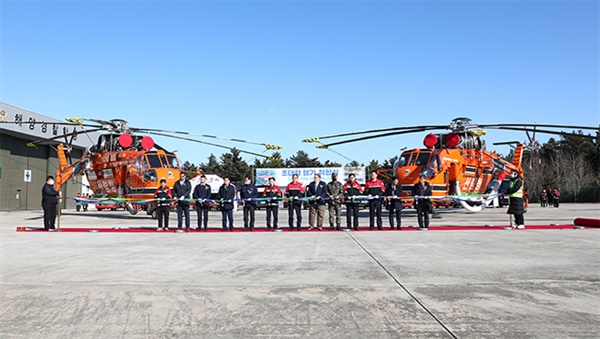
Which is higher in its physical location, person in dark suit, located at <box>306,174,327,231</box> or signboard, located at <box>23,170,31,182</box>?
signboard, located at <box>23,170,31,182</box>

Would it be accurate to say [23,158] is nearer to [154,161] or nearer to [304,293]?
[154,161]

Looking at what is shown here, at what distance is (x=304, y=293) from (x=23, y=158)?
43307 mm

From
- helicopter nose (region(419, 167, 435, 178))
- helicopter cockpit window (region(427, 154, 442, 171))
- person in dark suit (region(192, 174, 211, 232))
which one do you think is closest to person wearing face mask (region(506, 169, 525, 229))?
helicopter nose (region(419, 167, 435, 178))

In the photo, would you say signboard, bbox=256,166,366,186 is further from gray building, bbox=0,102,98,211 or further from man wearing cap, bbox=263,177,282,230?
man wearing cap, bbox=263,177,282,230

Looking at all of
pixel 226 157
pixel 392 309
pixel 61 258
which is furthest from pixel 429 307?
pixel 226 157

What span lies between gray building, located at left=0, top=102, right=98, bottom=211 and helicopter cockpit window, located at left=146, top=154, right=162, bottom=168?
16954 millimetres

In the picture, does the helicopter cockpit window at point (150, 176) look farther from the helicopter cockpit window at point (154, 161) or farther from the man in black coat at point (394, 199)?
the man in black coat at point (394, 199)

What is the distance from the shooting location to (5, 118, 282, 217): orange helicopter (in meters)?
21.0

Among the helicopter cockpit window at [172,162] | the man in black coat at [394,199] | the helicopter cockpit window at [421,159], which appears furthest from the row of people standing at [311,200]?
the helicopter cockpit window at [172,162]

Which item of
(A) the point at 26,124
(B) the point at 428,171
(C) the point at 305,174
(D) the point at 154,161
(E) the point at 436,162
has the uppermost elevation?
(A) the point at 26,124

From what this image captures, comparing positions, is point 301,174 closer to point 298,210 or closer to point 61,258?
point 298,210

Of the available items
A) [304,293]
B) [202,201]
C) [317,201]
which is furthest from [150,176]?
[304,293]

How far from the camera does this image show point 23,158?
40.9 m

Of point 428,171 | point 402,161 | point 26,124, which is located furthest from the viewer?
point 26,124
